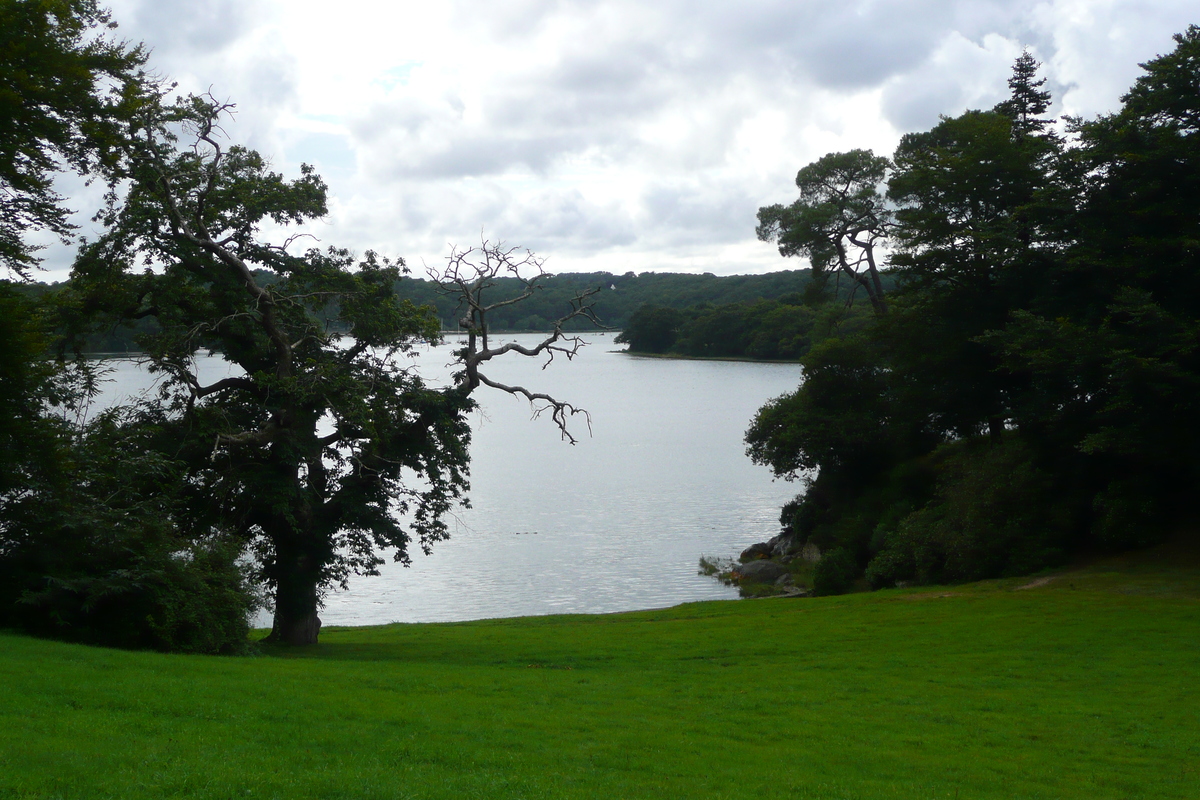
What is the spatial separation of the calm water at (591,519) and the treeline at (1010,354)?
7817 mm

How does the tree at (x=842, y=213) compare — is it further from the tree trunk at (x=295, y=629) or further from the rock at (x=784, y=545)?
the tree trunk at (x=295, y=629)

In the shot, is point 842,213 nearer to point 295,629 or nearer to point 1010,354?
point 1010,354

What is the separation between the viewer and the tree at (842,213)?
1841 inches

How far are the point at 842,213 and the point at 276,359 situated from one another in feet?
108

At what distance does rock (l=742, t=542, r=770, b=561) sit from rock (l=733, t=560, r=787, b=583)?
2410 millimetres

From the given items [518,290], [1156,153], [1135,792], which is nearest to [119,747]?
[1135,792]

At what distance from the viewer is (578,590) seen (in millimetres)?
40625

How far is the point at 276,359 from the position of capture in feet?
75.8

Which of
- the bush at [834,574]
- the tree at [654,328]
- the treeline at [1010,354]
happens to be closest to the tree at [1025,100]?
the treeline at [1010,354]

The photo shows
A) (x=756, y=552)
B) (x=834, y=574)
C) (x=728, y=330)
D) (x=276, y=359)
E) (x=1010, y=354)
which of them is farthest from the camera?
(x=728, y=330)

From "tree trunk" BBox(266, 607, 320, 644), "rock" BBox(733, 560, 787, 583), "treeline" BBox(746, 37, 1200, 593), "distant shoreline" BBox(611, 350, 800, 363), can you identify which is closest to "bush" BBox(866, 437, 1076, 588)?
"treeline" BBox(746, 37, 1200, 593)

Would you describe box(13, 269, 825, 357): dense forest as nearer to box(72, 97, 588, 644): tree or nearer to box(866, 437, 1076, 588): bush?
box(72, 97, 588, 644): tree

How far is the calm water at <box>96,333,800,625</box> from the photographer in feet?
132

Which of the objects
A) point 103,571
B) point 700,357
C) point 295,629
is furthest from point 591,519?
Answer: point 700,357
